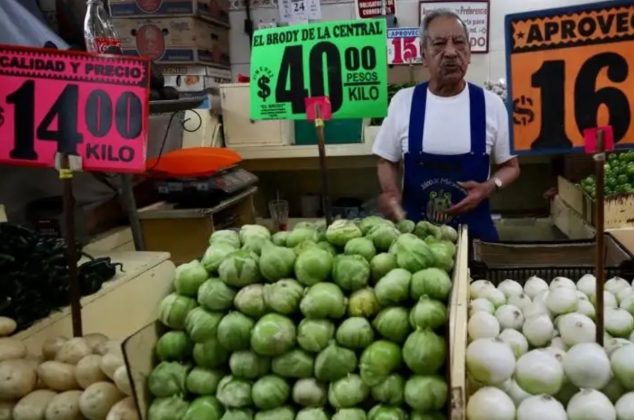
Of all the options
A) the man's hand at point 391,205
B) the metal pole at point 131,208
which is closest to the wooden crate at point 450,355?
the man's hand at point 391,205

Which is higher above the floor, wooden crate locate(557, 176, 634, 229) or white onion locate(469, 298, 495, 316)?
wooden crate locate(557, 176, 634, 229)

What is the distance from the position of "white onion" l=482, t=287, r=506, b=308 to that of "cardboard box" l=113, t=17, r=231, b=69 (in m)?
3.17

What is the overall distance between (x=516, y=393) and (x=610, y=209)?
5.95 ft

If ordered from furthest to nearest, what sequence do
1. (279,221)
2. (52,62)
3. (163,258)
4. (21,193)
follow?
1. (279,221)
2. (21,193)
3. (163,258)
4. (52,62)

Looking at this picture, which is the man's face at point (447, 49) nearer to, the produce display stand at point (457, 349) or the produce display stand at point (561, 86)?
the produce display stand at point (561, 86)

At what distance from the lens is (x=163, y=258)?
2.12 metres

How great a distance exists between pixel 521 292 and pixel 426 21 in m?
1.20

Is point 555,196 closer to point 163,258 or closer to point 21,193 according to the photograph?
point 163,258

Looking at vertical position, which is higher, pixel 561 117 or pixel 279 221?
pixel 561 117

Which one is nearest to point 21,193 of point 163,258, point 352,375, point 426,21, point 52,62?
point 163,258

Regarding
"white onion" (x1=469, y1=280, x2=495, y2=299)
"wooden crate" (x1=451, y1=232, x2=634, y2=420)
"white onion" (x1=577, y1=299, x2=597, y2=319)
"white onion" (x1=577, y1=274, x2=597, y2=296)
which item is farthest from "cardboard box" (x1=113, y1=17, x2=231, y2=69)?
"white onion" (x1=577, y1=299, x2=597, y2=319)

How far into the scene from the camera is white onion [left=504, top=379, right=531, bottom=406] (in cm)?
100

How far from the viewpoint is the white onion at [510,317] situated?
1238mm

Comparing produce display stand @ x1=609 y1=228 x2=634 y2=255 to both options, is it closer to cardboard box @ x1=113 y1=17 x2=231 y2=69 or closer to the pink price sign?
the pink price sign
